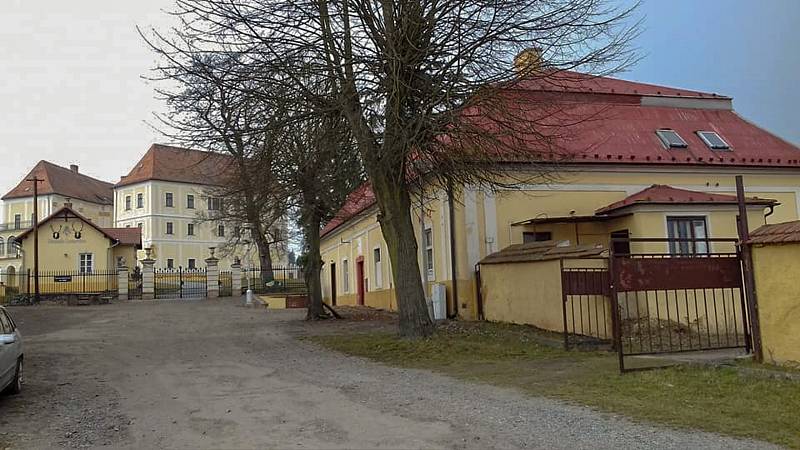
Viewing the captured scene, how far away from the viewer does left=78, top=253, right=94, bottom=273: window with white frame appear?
50.3 metres

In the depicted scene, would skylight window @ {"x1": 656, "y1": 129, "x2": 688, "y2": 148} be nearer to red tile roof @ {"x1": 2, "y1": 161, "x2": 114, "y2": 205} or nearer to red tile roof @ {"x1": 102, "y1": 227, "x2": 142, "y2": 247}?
red tile roof @ {"x1": 102, "y1": 227, "x2": 142, "y2": 247}

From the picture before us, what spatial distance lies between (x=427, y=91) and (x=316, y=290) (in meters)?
11.3

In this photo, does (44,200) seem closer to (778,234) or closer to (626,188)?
(626,188)

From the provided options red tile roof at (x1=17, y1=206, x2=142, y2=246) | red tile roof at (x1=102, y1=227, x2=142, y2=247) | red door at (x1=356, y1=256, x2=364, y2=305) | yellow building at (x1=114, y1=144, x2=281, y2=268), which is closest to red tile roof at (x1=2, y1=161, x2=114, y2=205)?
yellow building at (x1=114, y1=144, x2=281, y2=268)

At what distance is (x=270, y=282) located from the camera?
50594 millimetres

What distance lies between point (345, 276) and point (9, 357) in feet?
95.5

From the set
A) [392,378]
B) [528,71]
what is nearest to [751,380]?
[392,378]

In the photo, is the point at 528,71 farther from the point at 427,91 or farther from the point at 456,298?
the point at 456,298

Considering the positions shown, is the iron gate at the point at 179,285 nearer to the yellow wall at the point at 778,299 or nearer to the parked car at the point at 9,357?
the parked car at the point at 9,357

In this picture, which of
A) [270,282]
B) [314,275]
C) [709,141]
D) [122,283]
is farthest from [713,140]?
[122,283]

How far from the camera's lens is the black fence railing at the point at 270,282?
48.6 metres

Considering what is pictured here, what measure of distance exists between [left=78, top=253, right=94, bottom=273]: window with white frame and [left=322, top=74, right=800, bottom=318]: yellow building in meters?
33.1

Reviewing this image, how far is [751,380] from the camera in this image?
8.70 meters

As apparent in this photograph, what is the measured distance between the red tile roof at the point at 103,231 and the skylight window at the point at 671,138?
137ft
